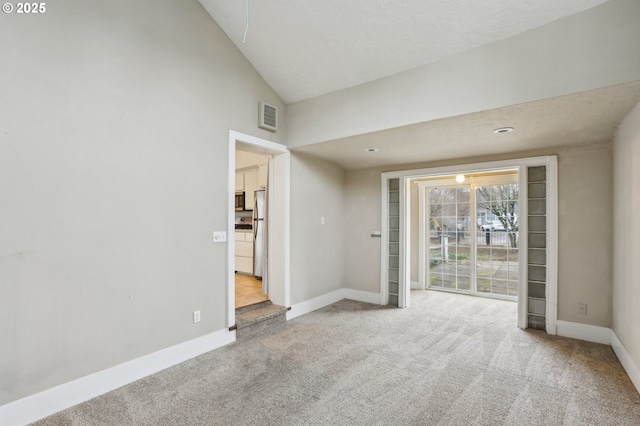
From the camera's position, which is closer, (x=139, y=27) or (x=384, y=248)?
(x=139, y=27)

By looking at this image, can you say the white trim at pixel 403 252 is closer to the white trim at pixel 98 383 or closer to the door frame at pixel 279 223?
the door frame at pixel 279 223

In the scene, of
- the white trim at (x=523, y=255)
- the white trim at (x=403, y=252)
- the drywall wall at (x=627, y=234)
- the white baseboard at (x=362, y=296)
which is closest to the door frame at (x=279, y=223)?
the white baseboard at (x=362, y=296)

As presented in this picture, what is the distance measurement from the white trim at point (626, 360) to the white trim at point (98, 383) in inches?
141

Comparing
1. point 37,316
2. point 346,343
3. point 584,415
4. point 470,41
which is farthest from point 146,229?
point 584,415

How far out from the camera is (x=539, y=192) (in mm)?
3760

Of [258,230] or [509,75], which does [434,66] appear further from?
[258,230]

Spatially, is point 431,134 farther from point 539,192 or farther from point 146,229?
point 146,229

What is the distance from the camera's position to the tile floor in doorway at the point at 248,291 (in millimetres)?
4098

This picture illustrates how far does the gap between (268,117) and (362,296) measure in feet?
10.2

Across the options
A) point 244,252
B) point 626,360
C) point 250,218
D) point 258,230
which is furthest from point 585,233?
point 250,218

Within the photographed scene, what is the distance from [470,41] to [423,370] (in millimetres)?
2830

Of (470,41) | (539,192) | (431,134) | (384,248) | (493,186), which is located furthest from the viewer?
(493,186)

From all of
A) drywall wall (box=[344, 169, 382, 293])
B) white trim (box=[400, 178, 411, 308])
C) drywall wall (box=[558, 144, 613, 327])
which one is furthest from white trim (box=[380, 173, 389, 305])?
drywall wall (box=[558, 144, 613, 327])

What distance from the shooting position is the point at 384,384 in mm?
2496
